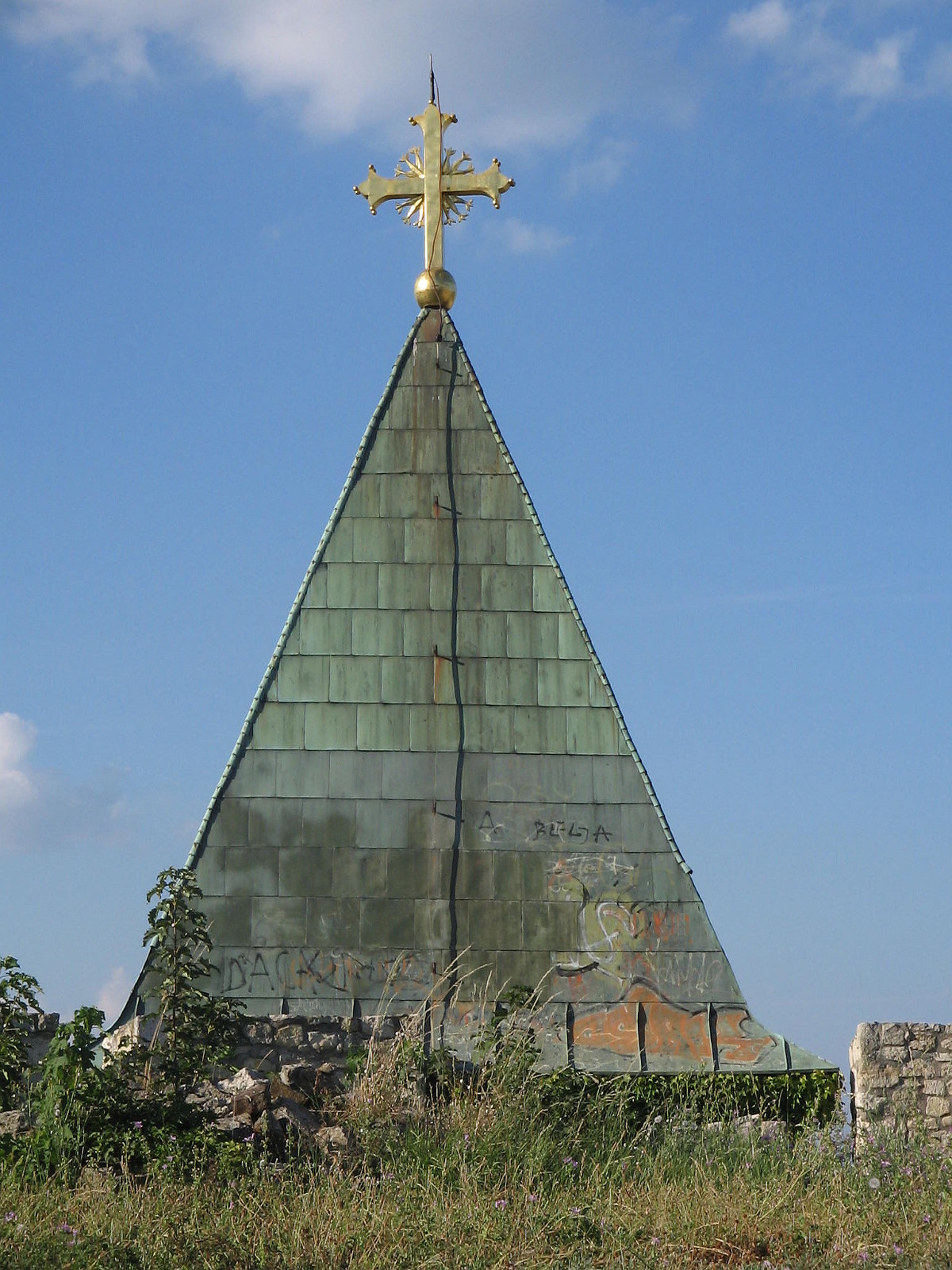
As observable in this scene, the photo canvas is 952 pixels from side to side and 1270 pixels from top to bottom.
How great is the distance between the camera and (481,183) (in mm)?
15766

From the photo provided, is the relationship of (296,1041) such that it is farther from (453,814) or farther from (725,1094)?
(453,814)

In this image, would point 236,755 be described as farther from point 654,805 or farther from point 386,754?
point 654,805

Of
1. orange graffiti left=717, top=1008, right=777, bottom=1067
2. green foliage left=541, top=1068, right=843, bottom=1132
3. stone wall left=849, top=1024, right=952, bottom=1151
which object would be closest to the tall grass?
green foliage left=541, top=1068, right=843, bottom=1132

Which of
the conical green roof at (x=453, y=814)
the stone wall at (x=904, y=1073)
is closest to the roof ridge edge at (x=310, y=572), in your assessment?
the conical green roof at (x=453, y=814)

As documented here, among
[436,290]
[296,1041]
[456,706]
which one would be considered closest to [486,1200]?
[296,1041]

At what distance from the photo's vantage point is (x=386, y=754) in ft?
44.8

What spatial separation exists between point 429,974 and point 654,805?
247cm

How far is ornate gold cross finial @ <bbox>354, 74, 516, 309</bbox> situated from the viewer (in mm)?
15750

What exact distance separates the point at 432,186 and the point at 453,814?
6.69 meters

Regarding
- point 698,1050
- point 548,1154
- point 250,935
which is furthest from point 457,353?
point 548,1154

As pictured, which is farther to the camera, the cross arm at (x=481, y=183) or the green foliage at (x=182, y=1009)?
the cross arm at (x=481, y=183)

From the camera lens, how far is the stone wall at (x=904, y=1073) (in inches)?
444

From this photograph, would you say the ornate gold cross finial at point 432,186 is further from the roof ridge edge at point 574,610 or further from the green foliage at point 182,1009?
the green foliage at point 182,1009

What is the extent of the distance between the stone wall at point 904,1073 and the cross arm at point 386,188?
31.1ft
